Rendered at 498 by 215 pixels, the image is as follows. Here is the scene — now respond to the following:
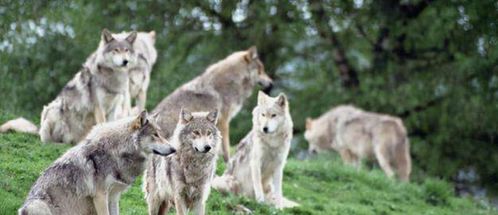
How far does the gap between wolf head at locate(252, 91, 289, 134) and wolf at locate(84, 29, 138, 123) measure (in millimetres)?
2096

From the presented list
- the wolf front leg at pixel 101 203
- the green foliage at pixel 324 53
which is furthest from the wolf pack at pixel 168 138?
the green foliage at pixel 324 53

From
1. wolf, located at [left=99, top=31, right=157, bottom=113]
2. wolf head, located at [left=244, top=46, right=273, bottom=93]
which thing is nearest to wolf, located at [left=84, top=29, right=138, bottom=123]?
wolf, located at [left=99, top=31, right=157, bottom=113]

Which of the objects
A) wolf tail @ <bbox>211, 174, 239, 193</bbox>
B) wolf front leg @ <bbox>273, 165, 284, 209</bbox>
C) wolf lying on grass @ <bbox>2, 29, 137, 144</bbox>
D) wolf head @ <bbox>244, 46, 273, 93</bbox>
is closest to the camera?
wolf front leg @ <bbox>273, 165, 284, 209</bbox>

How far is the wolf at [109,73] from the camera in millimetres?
13766

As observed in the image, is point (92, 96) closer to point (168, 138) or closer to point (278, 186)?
point (168, 138)

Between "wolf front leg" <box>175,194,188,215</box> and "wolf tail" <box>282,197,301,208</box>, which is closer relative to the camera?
"wolf front leg" <box>175,194,188,215</box>

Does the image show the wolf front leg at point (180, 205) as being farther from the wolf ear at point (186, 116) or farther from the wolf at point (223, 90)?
the wolf at point (223, 90)

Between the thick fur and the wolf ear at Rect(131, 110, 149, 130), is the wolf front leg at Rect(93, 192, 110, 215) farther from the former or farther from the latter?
the thick fur

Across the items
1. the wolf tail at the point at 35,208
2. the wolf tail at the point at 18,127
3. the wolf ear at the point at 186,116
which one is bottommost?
the wolf tail at the point at 35,208

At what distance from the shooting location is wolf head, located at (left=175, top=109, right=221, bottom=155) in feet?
33.3

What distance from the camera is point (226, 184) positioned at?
12938 mm

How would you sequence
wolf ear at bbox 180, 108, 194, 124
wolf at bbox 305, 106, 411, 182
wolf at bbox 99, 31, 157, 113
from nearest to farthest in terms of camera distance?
wolf ear at bbox 180, 108, 194, 124, wolf at bbox 99, 31, 157, 113, wolf at bbox 305, 106, 411, 182

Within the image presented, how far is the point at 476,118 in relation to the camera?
77.7 feet

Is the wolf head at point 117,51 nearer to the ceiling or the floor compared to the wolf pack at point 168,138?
nearer to the ceiling
